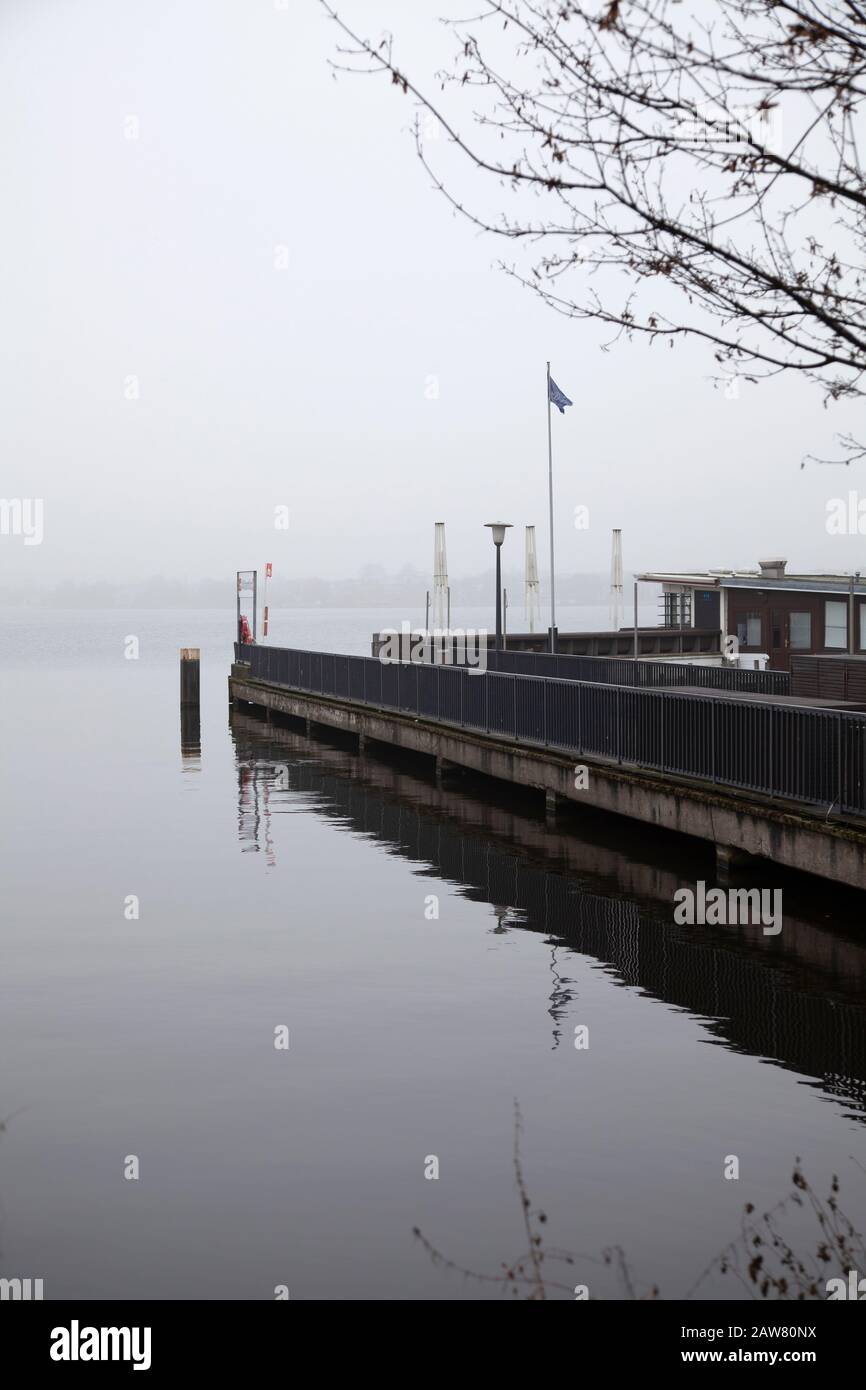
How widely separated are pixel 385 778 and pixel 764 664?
16.2m

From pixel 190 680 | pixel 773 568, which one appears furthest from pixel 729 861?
pixel 773 568

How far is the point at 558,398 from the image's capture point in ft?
131

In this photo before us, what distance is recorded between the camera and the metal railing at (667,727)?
15.7m

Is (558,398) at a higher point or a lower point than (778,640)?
higher

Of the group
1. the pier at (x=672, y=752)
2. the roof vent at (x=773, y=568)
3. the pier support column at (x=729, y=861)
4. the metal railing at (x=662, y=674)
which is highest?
the roof vent at (x=773, y=568)

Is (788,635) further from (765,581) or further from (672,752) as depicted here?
(672,752)

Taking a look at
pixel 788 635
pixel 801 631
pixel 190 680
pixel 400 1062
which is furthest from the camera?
pixel 190 680

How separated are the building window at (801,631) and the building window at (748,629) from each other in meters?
2.37

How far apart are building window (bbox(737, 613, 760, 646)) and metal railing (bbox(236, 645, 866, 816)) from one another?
16.9 metres

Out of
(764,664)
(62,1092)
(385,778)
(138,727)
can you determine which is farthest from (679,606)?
(62,1092)

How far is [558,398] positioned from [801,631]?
9.97 meters

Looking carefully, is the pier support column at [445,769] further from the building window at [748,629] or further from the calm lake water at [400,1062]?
the building window at [748,629]

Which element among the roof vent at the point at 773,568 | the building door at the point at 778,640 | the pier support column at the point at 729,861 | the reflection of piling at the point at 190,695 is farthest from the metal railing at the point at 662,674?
the roof vent at the point at 773,568

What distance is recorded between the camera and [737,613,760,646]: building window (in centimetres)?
4475
